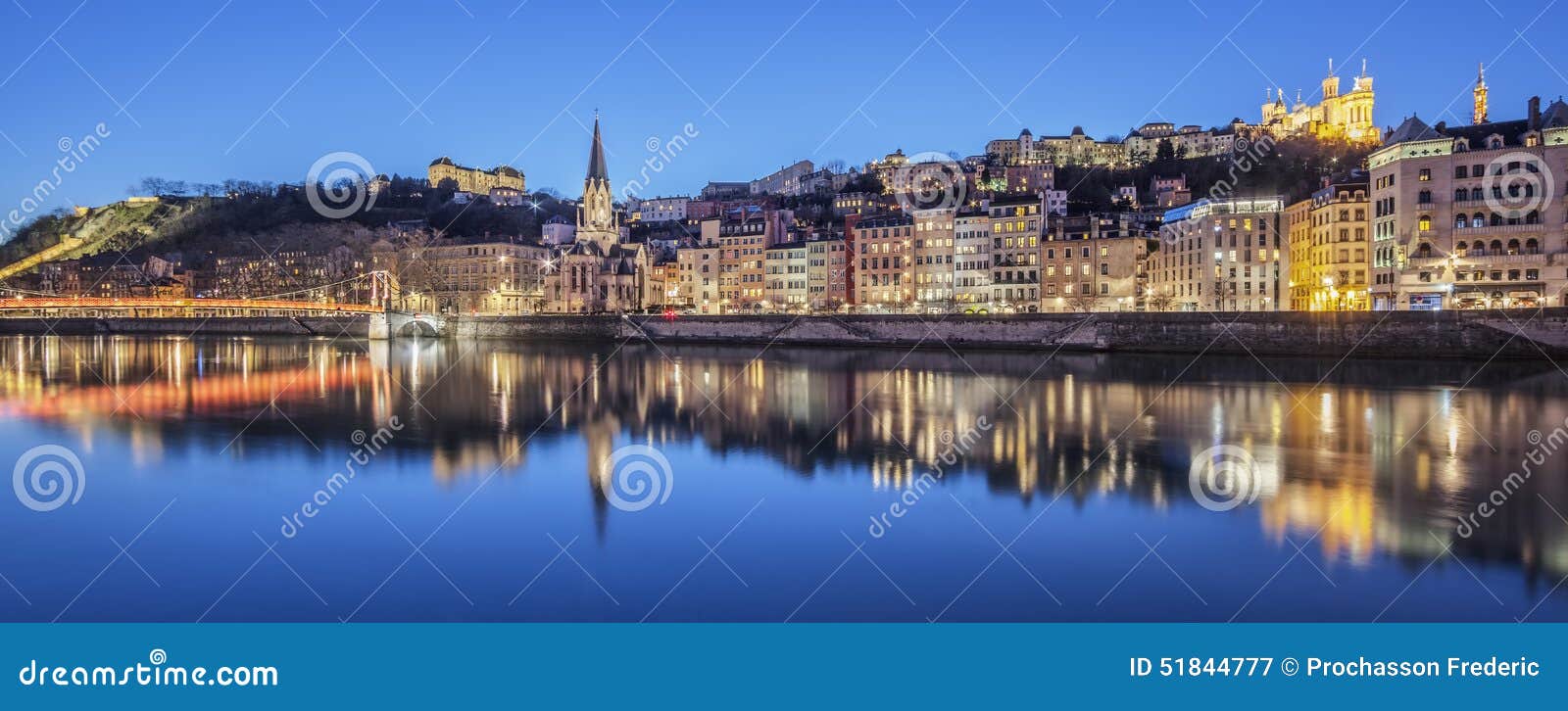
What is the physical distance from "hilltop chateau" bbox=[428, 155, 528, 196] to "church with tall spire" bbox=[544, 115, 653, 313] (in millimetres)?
55476

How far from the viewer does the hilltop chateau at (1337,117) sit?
323 ft

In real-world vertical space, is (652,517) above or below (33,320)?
below

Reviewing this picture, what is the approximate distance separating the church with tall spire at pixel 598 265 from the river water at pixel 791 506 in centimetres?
5352

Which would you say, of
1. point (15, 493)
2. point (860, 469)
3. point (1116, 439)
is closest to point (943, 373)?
point (1116, 439)

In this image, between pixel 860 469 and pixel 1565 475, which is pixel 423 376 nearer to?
pixel 860 469

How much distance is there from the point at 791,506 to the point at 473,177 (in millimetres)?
136107

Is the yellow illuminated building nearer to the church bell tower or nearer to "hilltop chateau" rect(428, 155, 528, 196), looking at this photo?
the church bell tower

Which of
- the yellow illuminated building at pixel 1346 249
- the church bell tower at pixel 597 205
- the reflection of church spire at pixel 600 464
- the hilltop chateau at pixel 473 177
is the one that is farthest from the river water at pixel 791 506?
the hilltop chateau at pixel 473 177

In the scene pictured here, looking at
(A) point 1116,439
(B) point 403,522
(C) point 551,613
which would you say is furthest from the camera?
(A) point 1116,439

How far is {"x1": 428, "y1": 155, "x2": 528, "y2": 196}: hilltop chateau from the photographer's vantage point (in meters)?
133

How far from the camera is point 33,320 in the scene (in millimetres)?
73625

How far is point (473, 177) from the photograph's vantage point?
136750 mm

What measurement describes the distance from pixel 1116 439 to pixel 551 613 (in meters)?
11.2

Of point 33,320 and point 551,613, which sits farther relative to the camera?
point 33,320
